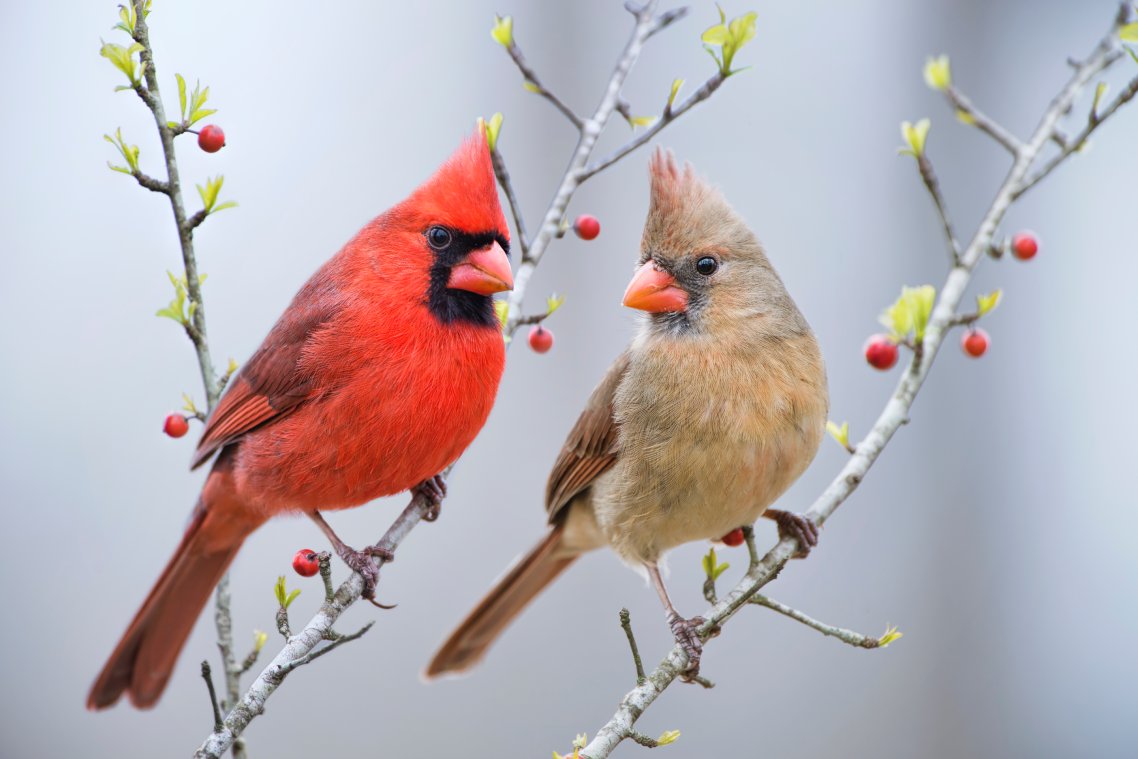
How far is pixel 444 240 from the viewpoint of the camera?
197cm

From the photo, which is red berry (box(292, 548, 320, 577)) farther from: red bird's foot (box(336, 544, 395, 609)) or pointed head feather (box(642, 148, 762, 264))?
pointed head feather (box(642, 148, 762, 264))

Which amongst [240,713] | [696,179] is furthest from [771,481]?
[240,713]

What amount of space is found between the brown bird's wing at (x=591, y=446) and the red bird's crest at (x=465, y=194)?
73 centimetres

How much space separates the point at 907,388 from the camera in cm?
225

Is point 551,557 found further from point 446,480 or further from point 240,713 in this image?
point 240,713

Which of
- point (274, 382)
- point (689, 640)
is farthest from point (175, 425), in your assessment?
point (689, 640)

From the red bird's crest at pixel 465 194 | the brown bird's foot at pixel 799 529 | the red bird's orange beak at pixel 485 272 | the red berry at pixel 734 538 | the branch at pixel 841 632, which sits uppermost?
the red bird's crest at pixel 465 194

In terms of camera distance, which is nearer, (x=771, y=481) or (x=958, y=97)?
(x=771, y=481)

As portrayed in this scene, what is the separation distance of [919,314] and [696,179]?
1.69ft

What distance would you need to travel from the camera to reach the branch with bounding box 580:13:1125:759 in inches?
75.2

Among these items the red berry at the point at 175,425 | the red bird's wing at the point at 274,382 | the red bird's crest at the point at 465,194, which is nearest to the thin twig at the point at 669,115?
the red bird's crest at the point at 465,194

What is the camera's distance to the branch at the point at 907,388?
191 cm

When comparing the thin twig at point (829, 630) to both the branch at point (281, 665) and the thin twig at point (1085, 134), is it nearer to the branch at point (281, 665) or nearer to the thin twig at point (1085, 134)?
the branch at point (281, 665)

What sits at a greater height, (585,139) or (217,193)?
(585,139)
